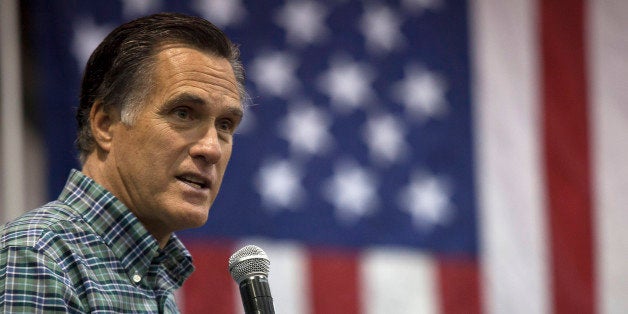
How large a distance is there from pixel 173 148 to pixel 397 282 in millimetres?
2200

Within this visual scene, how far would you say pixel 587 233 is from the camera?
13.4ft

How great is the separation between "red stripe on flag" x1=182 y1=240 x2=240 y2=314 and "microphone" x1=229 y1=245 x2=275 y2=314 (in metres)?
2.02

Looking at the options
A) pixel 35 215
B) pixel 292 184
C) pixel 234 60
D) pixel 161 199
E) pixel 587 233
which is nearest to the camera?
pixel 35 215

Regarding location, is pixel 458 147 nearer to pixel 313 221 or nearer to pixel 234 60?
pixel 313 221

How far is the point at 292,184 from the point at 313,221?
166 millimetres

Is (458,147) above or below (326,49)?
below

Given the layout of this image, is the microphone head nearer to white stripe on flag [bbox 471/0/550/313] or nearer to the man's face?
the man's face

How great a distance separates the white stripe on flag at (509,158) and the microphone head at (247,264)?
8.04ft

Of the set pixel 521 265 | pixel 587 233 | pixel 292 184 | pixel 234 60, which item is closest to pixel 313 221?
pixel 292 184

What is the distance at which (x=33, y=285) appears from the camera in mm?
1499

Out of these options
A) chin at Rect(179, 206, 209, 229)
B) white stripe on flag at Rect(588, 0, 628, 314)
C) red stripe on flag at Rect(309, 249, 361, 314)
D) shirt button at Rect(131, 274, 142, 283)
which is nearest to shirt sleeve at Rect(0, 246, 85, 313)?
shirt button at Rect(131, 274, 142, 283)

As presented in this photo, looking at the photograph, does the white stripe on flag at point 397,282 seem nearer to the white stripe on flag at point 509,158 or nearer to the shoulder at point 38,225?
the white stripe on flag at point 509,158

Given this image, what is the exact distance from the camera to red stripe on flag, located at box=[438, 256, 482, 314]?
392cm

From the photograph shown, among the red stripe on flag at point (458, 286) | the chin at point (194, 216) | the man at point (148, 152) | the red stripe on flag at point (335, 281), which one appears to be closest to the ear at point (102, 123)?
the man at point (148, 152)
